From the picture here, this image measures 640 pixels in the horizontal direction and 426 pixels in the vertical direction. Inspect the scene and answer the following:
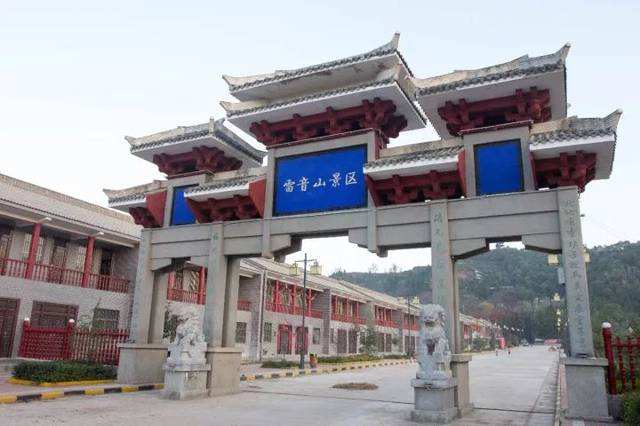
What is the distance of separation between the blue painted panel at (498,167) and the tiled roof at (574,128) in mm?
600

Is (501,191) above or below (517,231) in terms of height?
above

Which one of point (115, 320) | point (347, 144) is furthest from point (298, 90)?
point (115, 320)

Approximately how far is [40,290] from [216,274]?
12.3 m

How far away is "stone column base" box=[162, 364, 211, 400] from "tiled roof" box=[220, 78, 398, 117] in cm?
697

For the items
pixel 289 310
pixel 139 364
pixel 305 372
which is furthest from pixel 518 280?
pixel 139 364

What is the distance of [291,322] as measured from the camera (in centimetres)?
3894

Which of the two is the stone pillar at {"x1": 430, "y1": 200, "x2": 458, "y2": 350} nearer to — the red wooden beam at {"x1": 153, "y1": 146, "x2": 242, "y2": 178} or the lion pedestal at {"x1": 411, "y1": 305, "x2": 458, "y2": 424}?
the lion pedestal at {"x1": 411, "y1": 305, "x2": 458, "y2": 424}

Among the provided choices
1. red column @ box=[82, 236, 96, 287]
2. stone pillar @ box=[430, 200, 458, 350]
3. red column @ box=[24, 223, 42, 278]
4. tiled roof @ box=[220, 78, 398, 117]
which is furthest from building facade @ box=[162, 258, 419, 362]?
stone pillar @ box=[430, 200, 458, 350]

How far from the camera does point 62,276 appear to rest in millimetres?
23828

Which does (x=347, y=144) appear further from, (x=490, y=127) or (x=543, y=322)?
(x=543, y=322)

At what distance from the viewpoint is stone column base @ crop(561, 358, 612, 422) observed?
9180 mm

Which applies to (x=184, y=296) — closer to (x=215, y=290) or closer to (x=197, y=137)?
(x=215, y=290)

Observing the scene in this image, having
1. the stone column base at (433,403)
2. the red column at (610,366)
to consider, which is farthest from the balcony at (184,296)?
the red column at (610,366)

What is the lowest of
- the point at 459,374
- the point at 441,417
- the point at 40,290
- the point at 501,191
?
the point at 441,417
